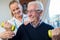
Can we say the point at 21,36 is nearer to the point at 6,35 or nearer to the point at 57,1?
the point at 6,35

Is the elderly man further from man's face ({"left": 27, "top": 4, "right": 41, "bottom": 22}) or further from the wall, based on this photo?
the wall

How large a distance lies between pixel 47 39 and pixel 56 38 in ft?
1.05

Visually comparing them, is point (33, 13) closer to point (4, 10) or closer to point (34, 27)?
point (34, 27)

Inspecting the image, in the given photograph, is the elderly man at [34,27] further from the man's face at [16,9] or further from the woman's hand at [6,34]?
the man's face at [16,9]

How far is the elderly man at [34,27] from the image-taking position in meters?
1.27

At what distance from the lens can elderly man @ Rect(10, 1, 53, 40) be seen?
4.18 feet

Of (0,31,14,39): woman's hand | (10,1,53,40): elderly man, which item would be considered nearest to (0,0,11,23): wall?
(10,1,53,40): elderly man

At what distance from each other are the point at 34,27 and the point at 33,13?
0.16 meters

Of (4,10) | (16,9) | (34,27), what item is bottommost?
(4,10)

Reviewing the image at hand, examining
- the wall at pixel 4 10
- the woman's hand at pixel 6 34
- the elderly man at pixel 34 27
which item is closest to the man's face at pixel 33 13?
the elderly man at pixel 34 27

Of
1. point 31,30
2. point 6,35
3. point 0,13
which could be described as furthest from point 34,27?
point 0,13

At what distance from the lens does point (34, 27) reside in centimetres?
135

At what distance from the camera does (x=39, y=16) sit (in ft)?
4.27

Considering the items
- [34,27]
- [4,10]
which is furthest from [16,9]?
[4,10]
